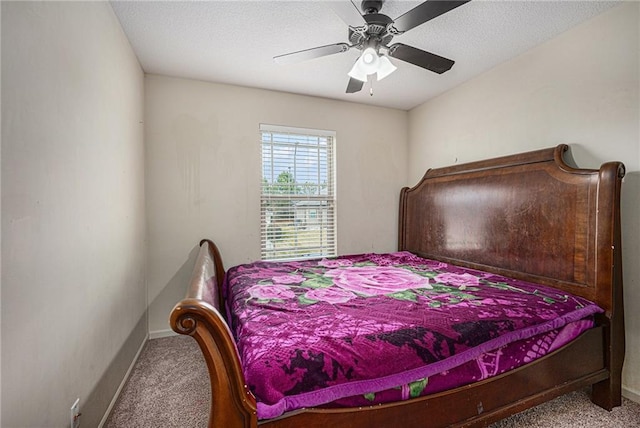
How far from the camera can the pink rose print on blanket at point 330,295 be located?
1.78 m

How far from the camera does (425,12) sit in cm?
148

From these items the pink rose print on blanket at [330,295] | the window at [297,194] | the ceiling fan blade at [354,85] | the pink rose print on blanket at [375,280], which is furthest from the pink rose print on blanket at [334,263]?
the ceiling fan blade at [354,85]

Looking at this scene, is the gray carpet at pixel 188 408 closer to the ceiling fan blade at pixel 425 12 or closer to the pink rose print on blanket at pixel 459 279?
the pink rose print on blanket at pixel 459 279

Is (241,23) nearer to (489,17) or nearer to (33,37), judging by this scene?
(33,37)

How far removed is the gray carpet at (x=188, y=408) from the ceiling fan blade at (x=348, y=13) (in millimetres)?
2310

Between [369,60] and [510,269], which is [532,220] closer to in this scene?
[510,269]

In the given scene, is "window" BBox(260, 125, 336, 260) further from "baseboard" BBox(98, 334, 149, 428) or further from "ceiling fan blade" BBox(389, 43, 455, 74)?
"ceiling fan blade" BBox(389, 43, 455, 74)

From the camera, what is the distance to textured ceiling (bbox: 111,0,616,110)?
6.21 ft

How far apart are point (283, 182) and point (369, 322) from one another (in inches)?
85.9

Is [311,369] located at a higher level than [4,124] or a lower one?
lower

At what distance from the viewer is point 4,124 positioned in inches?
35.2

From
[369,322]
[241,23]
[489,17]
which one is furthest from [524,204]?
[241,23]

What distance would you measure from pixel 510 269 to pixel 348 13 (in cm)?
223

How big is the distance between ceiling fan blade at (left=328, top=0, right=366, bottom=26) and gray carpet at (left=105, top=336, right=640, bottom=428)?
7.58ft
